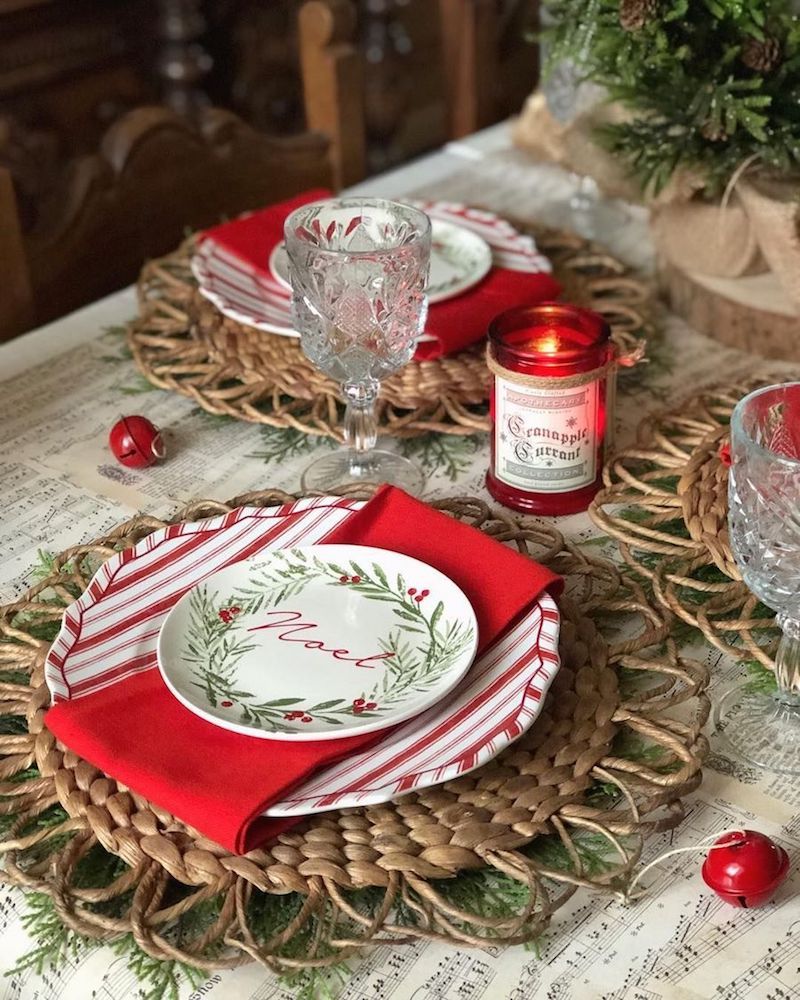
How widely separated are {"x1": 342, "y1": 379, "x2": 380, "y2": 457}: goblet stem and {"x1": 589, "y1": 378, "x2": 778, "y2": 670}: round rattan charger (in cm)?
18

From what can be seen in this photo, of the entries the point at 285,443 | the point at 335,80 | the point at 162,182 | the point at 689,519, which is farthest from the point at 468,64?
the point at 689,519

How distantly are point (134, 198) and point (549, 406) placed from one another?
0.70 meters

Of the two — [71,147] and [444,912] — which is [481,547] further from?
[71,147]

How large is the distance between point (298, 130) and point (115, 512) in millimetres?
2019

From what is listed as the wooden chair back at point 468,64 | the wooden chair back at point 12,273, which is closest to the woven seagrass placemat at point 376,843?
the wooden chair back at point 12,273

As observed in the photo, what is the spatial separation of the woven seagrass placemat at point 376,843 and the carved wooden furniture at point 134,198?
0.73 metres

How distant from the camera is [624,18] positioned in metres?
1.01

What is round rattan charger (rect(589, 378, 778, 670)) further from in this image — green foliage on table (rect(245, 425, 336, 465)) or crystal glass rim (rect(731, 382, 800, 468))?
green foliage on table (rect(245, 425, 336, 465))

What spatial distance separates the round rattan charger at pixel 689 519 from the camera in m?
0.79

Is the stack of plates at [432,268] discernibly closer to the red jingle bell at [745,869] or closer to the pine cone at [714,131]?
the pine cone at [714,131]

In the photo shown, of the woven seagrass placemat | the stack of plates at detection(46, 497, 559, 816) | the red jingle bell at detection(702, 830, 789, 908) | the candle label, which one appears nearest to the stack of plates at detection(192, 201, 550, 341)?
the candle label

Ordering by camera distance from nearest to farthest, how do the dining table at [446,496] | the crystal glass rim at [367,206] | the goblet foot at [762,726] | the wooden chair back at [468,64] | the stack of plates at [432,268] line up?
the dining table at [446,496]
the goblet foot at [762,726]
the crystal glass rim at [367,206]
the stack of plates at [432,268]
the wooden chair back at [468,64]

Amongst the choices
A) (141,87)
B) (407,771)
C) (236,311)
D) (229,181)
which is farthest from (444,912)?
(141,87)

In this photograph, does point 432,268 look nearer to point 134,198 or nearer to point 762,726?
point 134,198
